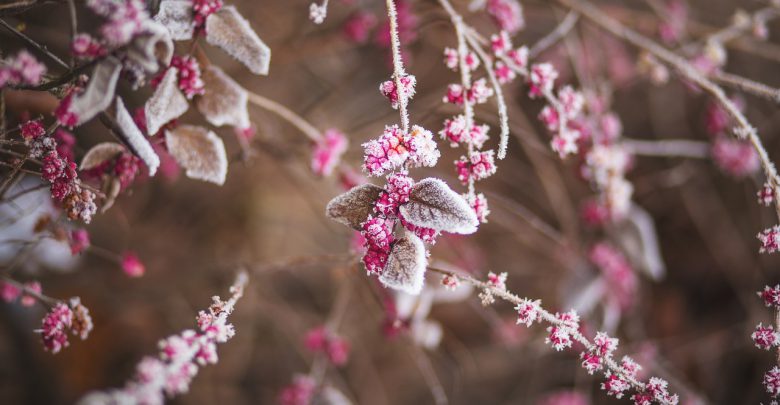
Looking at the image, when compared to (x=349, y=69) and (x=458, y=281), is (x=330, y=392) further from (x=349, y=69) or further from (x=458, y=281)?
(x=349, y=69)

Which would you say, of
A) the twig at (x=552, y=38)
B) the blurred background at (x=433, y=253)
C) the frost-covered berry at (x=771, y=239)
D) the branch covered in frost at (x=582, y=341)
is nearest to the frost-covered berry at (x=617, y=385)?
the branch covered in frost at (x=582, y=341)

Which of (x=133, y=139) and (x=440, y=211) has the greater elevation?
(x=440, y=211)

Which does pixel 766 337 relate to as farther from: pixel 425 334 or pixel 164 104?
pixel 164 104

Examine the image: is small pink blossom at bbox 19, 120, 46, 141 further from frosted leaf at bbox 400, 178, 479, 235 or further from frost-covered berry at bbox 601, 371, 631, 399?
frost-covered berry at bbox 601, 371, 631, 399

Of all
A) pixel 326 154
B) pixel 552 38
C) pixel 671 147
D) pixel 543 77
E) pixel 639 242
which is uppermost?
pixel 671 147

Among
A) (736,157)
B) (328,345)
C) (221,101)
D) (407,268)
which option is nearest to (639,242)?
(736,157)

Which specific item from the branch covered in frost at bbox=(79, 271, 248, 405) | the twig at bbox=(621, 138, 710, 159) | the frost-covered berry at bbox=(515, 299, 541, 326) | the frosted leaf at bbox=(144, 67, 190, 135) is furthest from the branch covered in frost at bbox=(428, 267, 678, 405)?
the twig at bbox=(621, 138, 710, 159)
